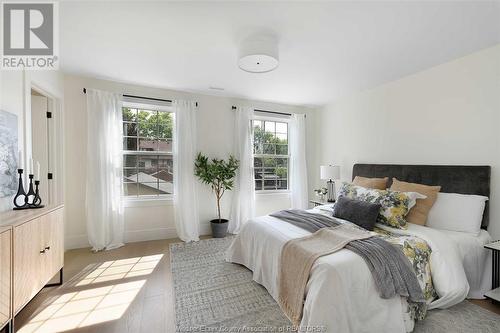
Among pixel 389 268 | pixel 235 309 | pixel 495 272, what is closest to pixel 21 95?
pixel 235 309

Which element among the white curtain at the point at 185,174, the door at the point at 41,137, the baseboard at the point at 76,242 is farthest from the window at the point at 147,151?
the door at the point at 41,137

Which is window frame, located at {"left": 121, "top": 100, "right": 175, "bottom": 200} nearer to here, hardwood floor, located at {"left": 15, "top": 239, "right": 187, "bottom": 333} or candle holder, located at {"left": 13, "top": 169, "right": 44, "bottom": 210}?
hardwood floor, located at {"left": 15, "top": 239, "right": 187, "bottom": 333}

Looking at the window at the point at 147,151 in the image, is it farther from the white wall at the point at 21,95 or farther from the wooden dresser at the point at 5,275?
the wooden dresser at the point at 5,275

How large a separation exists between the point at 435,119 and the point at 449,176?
73cm

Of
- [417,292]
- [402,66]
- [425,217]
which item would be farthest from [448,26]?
[417,292]

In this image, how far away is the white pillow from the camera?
2289 mm

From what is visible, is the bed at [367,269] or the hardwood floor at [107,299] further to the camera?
the hardwood floor at [107,299]

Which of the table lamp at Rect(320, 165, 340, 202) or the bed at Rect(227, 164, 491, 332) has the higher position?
the table lamp at Rect(320, 165, 340, 202)

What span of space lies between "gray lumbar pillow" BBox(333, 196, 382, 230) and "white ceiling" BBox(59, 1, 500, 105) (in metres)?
1.66

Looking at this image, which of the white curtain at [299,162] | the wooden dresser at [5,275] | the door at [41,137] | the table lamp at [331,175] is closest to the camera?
the wooden dresser at [5,275]

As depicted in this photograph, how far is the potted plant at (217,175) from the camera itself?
379 centimetres

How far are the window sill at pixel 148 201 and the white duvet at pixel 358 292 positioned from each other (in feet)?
7.82

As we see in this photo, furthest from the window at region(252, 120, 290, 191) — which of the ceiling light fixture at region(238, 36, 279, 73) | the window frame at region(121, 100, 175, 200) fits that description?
the ceiling light fixture at region(238, 36, 279, 73)

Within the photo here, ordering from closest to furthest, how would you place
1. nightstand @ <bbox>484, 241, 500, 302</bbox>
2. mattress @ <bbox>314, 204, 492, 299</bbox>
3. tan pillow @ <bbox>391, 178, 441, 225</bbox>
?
nightstand @ <bbox>484, 241, 500, 302</bbox>
mattress @ <bbox>314, 204, 492, 299</bbox>
tan pillow @ <bbox>391, 178, 441, 225</bbox>
